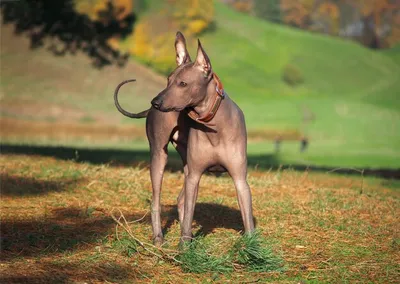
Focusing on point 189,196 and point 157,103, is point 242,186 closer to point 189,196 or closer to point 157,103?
point 189,196

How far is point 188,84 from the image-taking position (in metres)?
6.93

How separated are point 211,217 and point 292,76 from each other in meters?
67.5

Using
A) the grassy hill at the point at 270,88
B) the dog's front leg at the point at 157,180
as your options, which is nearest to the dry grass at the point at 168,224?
the dog's front leg at the point at 157,180

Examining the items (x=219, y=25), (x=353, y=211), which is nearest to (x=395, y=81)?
(x=219, y=25)

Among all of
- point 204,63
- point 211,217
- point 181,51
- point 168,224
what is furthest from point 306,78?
point 204,63

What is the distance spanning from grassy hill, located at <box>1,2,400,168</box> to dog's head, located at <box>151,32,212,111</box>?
17767 mm

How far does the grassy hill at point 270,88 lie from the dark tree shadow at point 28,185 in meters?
13.7

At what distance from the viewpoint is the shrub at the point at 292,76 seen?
249ft

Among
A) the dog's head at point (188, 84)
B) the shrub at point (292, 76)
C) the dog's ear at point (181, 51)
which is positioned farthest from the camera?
the shrub at point (292, 76)

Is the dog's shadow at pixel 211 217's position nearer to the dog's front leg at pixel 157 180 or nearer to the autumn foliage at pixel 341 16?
the dog's front leg at pixel 157 180

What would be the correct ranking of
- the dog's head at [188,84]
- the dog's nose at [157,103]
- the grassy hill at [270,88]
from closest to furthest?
1. the dog's nose at [157,103]
2. the dog's head at [188,84]
3. the grassy hill at [270,88]

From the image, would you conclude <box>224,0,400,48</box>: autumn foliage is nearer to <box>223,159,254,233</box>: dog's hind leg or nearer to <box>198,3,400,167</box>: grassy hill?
<box>198,3,400,167</box>: grassy hill

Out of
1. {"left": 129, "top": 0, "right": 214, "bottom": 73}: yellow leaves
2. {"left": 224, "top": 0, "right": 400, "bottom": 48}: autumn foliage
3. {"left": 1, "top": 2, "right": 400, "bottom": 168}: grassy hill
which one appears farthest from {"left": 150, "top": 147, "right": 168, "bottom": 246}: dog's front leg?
{"left": 224, "top": 0, "right": 400, "bottom": 48}: autumn foliage

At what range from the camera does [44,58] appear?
5716 centimetres
